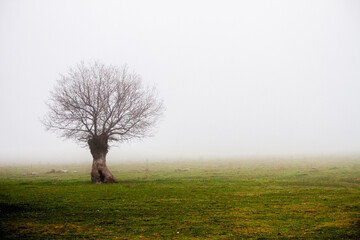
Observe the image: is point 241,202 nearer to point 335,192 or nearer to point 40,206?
point 335,192

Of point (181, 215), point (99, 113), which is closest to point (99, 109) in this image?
point (99, 113)

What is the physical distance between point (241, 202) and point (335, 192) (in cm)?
1072

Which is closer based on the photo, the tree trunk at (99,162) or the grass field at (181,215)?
the grass field at (181,215)

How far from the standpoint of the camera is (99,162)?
119ft

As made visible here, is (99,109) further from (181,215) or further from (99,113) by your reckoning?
(181,215)

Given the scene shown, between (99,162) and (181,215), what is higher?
(99,162)

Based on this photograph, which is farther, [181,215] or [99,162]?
[99,162]

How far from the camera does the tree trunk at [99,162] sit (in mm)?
35319

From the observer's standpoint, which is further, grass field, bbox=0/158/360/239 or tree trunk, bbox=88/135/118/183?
tree trunk, bbox=88/135/118/183

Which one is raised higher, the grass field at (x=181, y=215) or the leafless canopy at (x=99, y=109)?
the leafless canopy at (x=99, y=109)

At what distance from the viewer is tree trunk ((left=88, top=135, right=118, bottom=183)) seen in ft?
116

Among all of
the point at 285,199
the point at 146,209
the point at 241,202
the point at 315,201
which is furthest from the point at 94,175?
the point at 315,201

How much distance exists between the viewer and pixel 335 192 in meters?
26.1

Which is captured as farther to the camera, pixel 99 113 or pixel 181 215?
pixel 99 113
